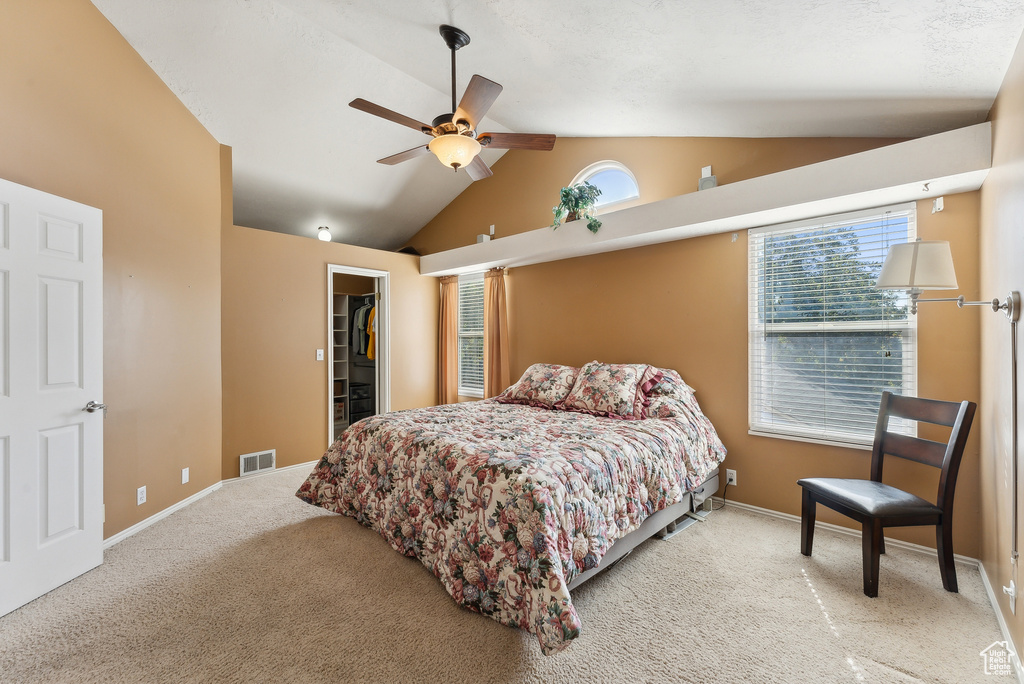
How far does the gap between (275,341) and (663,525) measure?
153 inches

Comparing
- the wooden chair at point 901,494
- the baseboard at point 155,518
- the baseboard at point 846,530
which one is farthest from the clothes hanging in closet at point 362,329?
the wooden chair at point 901,494

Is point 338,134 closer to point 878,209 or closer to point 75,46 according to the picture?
point 75,46

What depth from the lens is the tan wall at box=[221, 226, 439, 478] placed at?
159 inches

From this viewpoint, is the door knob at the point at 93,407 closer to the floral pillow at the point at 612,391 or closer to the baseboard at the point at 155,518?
the baseboard at the point at 155,518

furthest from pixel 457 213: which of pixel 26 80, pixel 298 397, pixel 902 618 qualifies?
pixel 902 618

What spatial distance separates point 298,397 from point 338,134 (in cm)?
270

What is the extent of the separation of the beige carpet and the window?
2904mm

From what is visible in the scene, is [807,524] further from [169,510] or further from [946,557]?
[169,510]

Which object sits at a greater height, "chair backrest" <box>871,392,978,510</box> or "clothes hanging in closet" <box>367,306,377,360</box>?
"clothes hanging in closet" <box>367,306,377,360</box>

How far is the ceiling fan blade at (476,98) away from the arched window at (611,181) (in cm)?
206

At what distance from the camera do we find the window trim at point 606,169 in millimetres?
4023

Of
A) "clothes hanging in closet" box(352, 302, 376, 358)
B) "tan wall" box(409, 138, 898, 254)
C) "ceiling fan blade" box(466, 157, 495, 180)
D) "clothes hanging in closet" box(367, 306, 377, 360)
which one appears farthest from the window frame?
"ceiling fan blade" box(466, 157, 495, 180)

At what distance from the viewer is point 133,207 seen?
2.96m

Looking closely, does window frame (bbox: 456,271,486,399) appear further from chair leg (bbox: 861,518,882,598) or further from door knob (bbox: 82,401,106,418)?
chair leg (bbox: 861,518,882,598)
